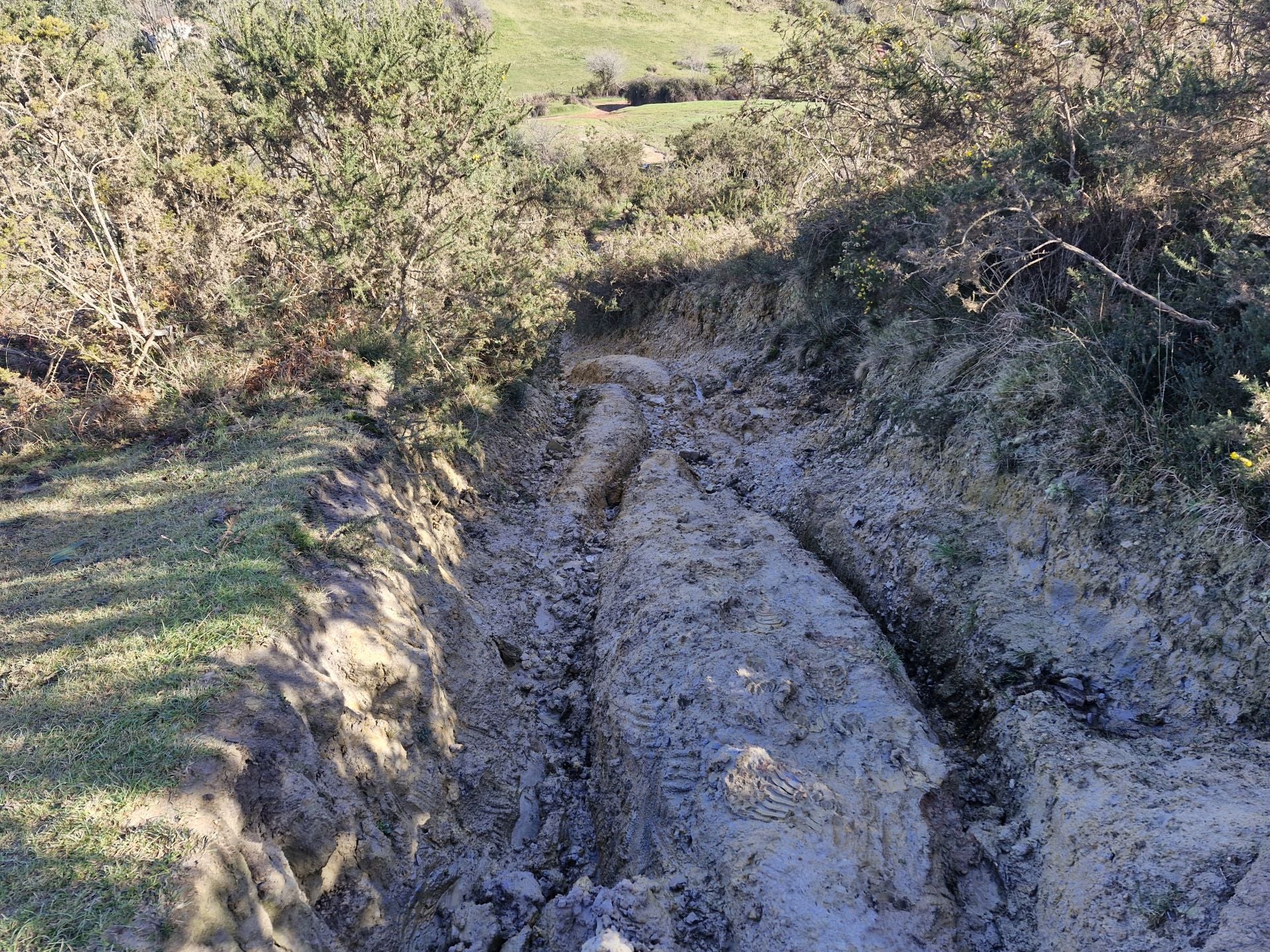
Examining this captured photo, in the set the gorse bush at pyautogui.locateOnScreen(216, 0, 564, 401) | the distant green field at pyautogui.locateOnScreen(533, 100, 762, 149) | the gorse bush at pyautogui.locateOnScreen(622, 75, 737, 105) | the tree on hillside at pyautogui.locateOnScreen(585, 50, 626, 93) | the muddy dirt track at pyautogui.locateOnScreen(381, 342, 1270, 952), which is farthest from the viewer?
the tree on hillside at pyautogui.locateOnScreen(585, 50, 626, 93)

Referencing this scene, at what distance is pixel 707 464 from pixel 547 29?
43719 mm

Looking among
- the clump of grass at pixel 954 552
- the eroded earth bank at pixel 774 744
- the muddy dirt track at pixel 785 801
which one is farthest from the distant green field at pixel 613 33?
the muddy dirt track at pixel 785 801

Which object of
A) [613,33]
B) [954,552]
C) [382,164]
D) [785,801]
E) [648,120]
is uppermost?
[613,33]

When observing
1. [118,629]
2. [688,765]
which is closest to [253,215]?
[118,629]

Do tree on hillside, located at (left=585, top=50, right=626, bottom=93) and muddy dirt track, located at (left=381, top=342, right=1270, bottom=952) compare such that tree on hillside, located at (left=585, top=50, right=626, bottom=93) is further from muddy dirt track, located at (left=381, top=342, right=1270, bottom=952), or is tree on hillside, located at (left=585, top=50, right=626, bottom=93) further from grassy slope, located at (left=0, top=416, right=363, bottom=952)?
muddy dirt track, located at (left=381, top=342, right=1270, bottom=952)

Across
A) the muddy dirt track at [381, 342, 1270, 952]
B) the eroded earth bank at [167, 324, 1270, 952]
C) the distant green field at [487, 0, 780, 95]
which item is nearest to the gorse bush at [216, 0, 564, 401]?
the eroded earth bank at [167, 324, 1270, 952]

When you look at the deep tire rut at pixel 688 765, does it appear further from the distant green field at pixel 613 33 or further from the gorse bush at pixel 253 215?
the distant green field at pixel 613 33

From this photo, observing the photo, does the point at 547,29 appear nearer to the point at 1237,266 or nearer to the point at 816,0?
the point at 816,0

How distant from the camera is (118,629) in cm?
365

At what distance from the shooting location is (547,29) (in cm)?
4122

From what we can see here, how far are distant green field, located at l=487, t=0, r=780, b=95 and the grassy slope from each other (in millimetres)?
30048

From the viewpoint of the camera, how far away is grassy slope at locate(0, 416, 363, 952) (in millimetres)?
2453

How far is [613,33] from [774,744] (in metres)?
47.3

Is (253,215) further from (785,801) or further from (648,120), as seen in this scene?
(648,120)
